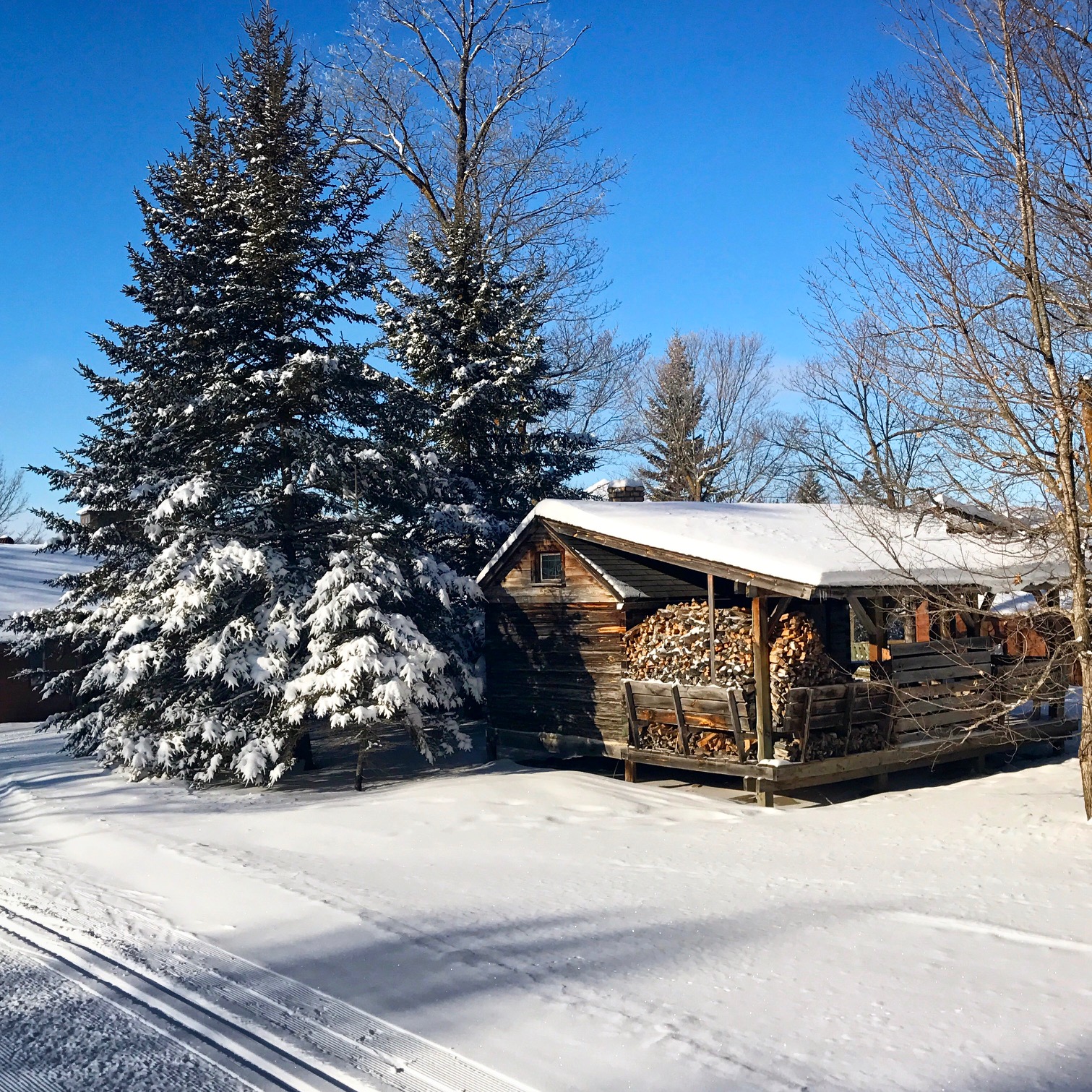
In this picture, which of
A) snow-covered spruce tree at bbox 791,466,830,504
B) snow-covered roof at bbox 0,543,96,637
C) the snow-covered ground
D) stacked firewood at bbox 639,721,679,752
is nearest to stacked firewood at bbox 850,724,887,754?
the snow-covered ground

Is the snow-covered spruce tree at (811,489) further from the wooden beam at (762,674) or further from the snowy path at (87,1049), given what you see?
the snowy path at (87,1049)

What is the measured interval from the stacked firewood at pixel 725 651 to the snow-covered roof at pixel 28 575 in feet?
63.8

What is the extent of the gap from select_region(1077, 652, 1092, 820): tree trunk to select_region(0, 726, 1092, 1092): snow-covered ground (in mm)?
349

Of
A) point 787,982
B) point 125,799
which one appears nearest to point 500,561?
point 125,799

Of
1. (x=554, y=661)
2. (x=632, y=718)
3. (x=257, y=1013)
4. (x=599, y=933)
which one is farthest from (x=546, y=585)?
(x=257, y=1013)

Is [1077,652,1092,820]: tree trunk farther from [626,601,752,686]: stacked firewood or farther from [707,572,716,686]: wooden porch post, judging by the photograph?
[707,572,716,686]: wooden porch post

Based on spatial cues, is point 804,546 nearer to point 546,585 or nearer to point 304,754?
point 546,585

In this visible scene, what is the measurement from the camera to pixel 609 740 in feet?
50.3

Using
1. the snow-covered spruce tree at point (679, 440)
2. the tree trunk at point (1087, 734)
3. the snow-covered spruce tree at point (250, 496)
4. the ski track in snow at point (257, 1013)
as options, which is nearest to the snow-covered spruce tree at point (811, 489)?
the snow-covered spruce tree at point (679, 440)

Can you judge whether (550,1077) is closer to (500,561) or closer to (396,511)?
(500,561)

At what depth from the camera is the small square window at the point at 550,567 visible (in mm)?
15992

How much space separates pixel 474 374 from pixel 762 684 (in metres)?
10.8

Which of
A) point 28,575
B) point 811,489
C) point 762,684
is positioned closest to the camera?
point 762,684

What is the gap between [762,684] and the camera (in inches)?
509
